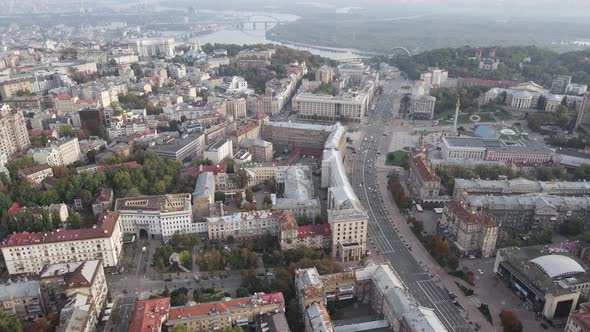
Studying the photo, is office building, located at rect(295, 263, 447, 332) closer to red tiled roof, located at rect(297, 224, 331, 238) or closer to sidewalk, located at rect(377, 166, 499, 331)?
sidewalk, located at rect(377, 166, 499, 331)

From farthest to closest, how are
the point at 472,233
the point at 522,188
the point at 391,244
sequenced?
the point at 522,188
the point at 391,244
the point at 472,233

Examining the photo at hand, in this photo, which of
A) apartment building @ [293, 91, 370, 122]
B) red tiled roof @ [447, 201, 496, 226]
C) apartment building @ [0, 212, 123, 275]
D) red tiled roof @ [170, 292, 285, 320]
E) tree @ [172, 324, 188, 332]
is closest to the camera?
tree @ [172, 324, 188, 332]

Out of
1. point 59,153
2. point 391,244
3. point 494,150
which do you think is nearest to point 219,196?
point 391,244

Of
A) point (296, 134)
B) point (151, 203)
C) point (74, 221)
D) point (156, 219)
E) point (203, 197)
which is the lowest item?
point (74, 221)

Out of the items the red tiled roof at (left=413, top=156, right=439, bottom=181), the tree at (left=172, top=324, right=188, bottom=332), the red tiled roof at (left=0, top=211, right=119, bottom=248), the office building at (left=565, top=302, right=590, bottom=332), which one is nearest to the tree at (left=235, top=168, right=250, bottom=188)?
the red tiled roof at (left=0, top=211, right=119, bottom=248)

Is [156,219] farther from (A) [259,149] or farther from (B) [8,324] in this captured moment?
(A) [259,149]

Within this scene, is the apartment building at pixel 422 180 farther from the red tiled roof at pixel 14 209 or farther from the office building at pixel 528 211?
the red tiled roof at pixel 14 209
